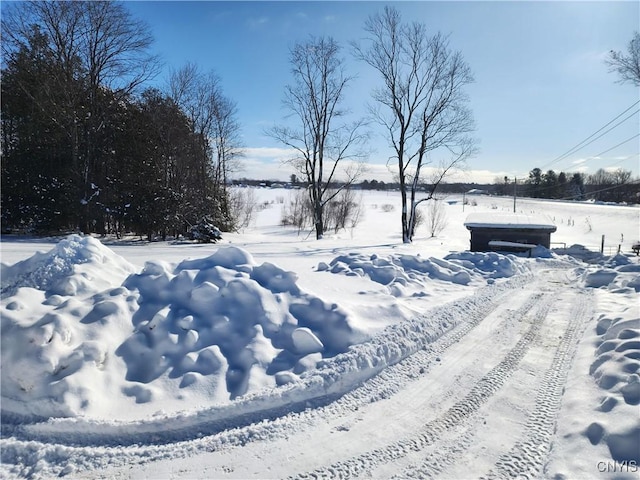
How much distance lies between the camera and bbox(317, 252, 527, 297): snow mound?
7812mm

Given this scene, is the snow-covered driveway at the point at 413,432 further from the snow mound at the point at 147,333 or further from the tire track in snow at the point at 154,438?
the snow mound at the point at 147,333

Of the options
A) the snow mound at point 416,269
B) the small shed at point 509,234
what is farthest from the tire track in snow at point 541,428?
the small shed at point 509,234

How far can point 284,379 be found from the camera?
152 inches

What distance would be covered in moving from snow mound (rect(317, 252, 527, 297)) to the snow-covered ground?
1.28 m

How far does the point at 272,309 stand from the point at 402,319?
6.33 ft

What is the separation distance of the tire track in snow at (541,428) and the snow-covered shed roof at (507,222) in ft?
38.5

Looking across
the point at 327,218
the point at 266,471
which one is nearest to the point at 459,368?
the point at 266,471

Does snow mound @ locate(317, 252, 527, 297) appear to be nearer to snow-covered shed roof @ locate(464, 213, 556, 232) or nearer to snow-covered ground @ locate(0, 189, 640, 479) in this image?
snow-covered ground @ locate(0, 189, 640, 479)

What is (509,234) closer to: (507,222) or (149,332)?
(507,222)

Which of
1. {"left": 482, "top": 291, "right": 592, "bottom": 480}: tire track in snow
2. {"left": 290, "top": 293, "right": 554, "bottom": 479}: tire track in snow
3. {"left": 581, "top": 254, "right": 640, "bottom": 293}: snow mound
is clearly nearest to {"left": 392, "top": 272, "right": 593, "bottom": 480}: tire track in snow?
{"left": 482, "top": 291, "right": 592, "bottom": 480}: tire track in snow

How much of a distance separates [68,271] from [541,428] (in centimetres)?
589

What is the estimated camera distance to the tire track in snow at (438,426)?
107 inches

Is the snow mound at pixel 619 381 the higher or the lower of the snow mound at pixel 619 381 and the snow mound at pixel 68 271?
the lower

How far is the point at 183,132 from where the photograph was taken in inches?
697
